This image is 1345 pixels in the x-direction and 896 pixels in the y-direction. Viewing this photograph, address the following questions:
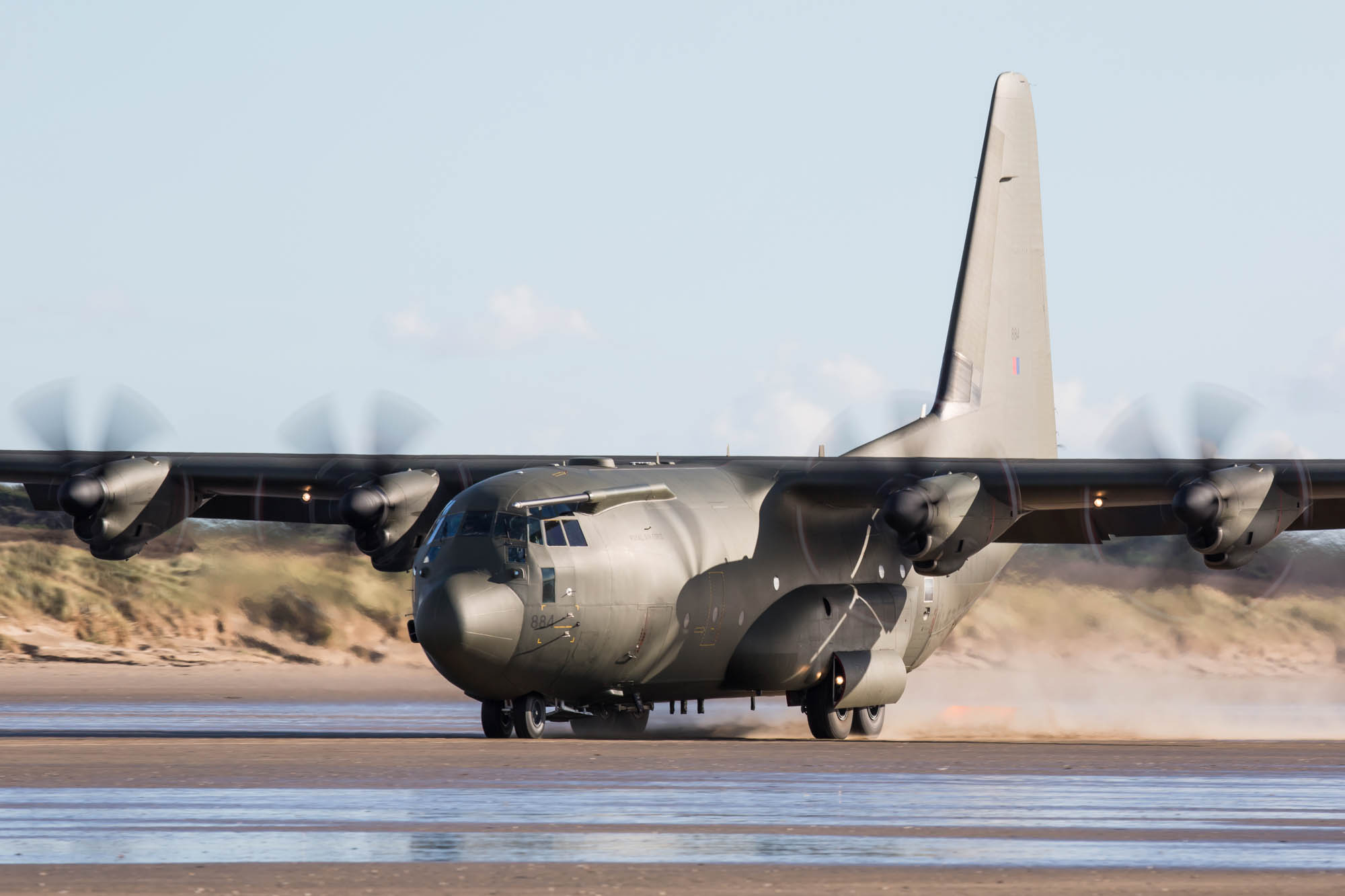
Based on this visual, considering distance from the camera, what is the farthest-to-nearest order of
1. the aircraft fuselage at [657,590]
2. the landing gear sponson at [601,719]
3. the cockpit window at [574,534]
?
the landing gear sponson at [601,719] < the cockpit window at [574,534] < the aircraft fuselage at [657,590]

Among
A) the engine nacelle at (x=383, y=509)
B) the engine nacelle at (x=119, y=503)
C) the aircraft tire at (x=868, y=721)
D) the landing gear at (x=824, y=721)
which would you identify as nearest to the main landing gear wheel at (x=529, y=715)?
the engine nacelle at (x=383, y=509)

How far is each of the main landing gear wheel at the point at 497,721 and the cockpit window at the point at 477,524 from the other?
2.42 m


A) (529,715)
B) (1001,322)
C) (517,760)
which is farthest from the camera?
(1001,322)

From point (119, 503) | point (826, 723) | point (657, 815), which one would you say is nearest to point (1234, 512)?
point (826, 723)

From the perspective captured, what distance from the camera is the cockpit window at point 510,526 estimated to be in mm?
23719

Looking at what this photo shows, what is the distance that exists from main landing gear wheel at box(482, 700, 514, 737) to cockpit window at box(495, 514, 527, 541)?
2.44 m

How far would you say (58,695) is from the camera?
42156 millimetres

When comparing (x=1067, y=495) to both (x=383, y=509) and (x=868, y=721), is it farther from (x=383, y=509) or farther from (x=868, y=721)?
(x=383, y=509)

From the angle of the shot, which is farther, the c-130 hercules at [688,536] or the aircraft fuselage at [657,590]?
the c-130 hercules at [688,536]

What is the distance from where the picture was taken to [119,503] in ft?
89.9

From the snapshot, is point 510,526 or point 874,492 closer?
point 510,526

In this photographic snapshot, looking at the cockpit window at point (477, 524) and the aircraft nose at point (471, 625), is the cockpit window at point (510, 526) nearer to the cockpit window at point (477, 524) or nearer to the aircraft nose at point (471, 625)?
the cockpit window at point (477, 524)

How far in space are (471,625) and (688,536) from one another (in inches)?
171

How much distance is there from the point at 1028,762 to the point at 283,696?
2733 centimetres
